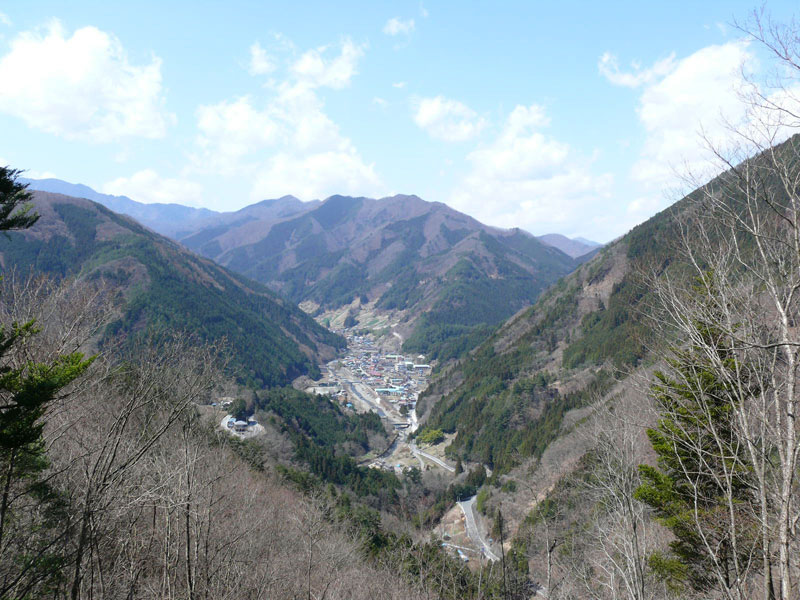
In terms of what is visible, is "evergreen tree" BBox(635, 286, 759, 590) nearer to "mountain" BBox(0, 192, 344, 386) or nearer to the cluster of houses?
"mountain" BBox(0, 192, 344, 386)

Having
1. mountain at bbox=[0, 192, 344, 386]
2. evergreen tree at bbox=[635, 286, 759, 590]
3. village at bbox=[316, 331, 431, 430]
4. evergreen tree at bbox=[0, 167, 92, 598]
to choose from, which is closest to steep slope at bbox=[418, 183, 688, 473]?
village at bbox=[316, 331, 431, 430]

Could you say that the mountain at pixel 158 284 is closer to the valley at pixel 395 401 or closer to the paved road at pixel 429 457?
the valley at pixel 395 401

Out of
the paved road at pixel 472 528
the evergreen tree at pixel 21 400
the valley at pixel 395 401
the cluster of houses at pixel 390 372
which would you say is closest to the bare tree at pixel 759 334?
the evergreen tree at pixel 21 400

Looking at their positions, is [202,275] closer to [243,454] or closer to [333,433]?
[333,433]

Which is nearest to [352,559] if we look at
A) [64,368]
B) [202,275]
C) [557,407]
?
[64,368]

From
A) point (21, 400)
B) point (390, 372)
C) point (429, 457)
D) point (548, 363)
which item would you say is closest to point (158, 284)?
point (390, 372)

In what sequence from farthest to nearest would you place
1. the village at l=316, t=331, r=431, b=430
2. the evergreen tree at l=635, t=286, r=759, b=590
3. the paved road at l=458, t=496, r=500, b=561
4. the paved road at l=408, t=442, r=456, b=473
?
the village at l=316, t=331, r=431, b=430 → the paved road at l=408, t=442, r=456, b=473 → the paved road at l=458, t=496, r=500, b=561 → the evergreen tree at l=635, t=286, r=759, b=590
